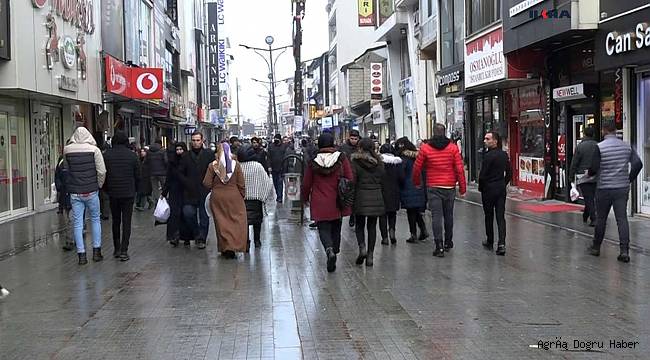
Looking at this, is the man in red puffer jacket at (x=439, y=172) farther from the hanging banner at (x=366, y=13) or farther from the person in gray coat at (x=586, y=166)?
the hanging banner at (x=366, y=13)

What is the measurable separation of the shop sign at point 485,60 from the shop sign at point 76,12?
10451 millimetres

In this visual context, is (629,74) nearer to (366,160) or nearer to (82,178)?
(366,160)

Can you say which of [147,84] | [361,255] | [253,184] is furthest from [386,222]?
[147,84]

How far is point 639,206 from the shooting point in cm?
1412

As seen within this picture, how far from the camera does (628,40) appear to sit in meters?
12.6

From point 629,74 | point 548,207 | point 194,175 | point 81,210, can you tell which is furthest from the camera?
point 548,207

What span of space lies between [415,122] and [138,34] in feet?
40.9

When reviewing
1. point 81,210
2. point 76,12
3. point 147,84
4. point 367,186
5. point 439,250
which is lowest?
point 439,250

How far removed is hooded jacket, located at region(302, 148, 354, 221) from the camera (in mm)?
8828

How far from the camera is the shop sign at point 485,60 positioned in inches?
723

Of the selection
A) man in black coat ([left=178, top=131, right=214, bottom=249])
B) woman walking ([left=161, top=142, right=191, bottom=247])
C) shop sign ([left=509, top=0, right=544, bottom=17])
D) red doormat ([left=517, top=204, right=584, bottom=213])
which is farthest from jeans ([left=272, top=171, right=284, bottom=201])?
man in black coat ([left=178, top=131, right=214, bottom=249])

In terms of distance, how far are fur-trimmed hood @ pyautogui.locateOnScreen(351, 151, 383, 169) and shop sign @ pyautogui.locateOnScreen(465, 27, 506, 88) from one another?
9859 millimetres

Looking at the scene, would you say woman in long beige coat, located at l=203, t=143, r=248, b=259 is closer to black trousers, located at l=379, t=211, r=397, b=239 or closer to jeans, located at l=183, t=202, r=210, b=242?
jeans, located at l=183, t=202, r=210, b=242

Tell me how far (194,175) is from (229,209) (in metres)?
1.08
